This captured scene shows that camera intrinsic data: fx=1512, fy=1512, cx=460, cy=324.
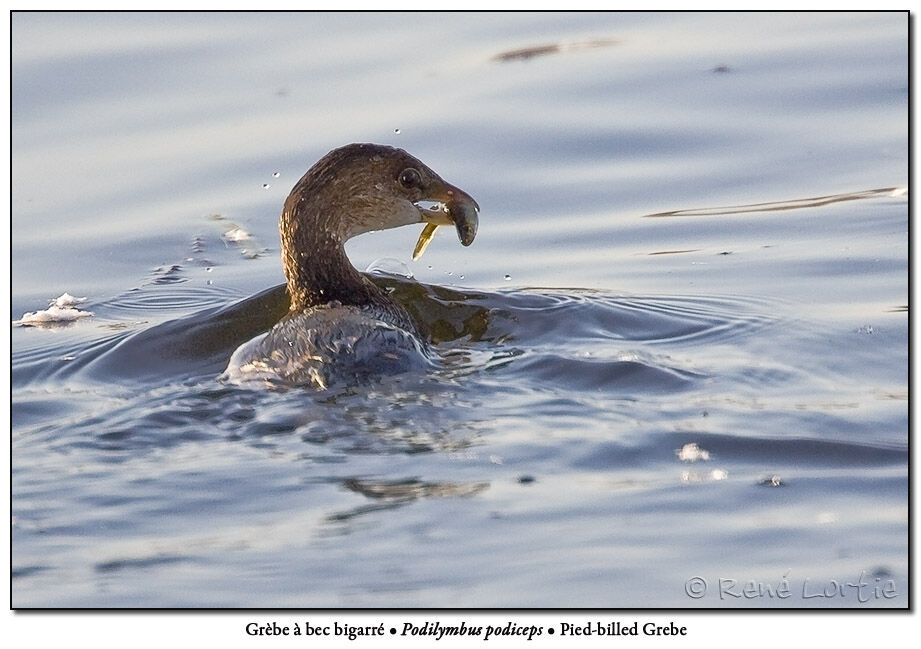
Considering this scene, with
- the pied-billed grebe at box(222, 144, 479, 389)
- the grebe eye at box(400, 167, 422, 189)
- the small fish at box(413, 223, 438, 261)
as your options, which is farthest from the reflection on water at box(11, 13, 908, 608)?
the grebe eye at box(400, 167, 422, 189)

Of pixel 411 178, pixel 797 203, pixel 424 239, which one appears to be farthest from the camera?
pixel 797 203

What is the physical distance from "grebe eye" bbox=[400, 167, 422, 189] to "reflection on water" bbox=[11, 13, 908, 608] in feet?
2.18

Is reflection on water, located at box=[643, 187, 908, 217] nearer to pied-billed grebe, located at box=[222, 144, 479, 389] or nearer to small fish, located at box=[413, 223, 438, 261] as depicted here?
small fish, located at box=[413, 223, 438, 261]

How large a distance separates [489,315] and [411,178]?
2.56ft

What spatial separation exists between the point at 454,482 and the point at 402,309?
234 cm

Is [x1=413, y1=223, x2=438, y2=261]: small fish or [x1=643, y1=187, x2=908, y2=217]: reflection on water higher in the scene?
[x1=643, y1=187, x2=908, y2=217]: reflection on water

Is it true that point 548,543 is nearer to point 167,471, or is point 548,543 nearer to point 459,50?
point 167,471

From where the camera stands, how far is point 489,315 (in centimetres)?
752

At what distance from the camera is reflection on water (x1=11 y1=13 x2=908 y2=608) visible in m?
4.73

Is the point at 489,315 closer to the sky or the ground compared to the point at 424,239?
closer to the ground

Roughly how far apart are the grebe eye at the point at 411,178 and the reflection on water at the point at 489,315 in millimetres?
663

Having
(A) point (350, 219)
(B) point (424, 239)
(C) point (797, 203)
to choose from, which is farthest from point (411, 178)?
(C) point (797, 203)

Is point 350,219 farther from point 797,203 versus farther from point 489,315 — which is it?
point 797,203

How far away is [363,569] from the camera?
4547 mm
